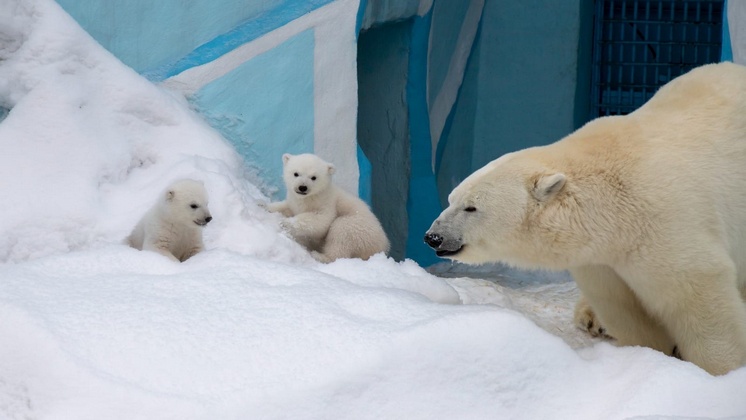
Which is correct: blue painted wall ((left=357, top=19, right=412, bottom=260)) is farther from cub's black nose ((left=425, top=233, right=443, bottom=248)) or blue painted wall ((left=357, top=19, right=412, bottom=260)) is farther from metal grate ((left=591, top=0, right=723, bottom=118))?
cub's black nose ((left=425, top=233, right=443, bottom=248))

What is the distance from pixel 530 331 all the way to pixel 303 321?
660 mm

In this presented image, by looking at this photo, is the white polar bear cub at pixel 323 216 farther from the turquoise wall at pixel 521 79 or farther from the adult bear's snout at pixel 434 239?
the turquoise wall at pixel 521 79

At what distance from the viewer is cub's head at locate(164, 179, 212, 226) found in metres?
3.47

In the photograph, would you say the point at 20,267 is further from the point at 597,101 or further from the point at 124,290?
the point at 597,101

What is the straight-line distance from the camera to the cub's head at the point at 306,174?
4152mm

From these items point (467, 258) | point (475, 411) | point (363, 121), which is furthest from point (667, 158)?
point (363, 121)

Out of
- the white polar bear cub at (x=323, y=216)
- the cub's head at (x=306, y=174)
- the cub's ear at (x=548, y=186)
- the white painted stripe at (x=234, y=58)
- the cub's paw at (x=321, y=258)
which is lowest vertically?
the cub's paw at (x=321, y=258)

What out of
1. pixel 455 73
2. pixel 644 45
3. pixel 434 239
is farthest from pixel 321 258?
pixel 644 45

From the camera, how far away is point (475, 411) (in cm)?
230

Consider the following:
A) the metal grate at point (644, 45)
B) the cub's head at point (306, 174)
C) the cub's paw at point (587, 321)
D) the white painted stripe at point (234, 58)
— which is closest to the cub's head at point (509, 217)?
the cub's paw at point (587, 321)

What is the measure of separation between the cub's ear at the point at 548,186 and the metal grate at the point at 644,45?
15.8 feet

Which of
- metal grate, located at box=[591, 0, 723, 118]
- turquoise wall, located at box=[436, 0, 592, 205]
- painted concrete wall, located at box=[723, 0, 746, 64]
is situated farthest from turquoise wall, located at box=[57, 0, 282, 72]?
metal grate, located at box=[591, 0, 723, 118]

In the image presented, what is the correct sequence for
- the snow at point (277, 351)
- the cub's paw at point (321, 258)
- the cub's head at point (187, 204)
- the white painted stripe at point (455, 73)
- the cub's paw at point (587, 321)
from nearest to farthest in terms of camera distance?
1. the snow at point (277, 351)
2. the cub's head at point (187, 204)
3. the cub's paw at point (587, 321)
4. the cub's paw at point (321, 258)
5. the white painted stripe at point (455, 73)

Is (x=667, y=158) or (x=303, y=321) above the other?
(x=667, y=158)
